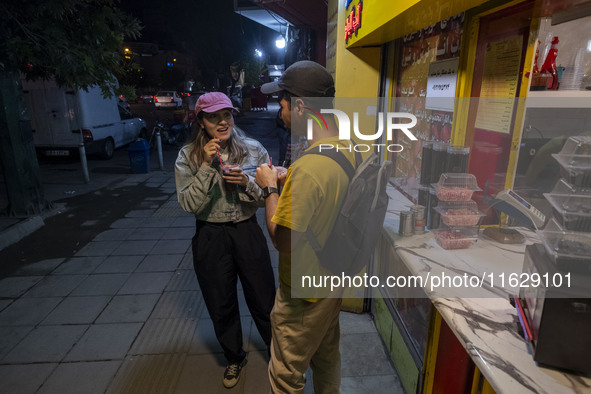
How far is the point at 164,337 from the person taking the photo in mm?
3395

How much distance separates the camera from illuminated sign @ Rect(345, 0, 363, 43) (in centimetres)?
286

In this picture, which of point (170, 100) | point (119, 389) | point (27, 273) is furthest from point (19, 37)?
point (170, 100)

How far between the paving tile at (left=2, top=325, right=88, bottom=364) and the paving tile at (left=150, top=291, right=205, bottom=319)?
72 cm

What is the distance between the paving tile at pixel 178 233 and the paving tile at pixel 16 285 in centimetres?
181

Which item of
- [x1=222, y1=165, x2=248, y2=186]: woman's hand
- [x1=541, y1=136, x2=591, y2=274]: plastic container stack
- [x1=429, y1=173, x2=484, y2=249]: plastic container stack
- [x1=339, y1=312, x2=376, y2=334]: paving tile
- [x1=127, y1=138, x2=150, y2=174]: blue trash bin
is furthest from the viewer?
[x1=127, y1=138, x2=150, y2=174]: blue trash bin

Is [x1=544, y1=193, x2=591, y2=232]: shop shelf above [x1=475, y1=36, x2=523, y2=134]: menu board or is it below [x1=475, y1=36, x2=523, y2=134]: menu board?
below

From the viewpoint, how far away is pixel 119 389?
2.80 metres

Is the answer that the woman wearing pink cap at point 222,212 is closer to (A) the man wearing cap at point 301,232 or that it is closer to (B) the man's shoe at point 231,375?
(B) the man's shoe at point 231,375

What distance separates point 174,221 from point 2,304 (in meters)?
2.86

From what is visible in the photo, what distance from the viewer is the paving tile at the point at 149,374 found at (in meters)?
2.80

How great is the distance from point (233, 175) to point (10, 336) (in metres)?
2.97

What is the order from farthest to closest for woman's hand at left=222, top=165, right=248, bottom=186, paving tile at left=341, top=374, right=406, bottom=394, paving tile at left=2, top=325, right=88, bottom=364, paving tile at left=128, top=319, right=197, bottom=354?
paving tile at left=128, top=319, right=197, bottom=354 < paving tile at left=2, top=325, right=88, bottom=364 < paving tile at left=341, top=374, right=406, bottom=394 < woman's hand at left=222, top=165, right=248, bottom=186

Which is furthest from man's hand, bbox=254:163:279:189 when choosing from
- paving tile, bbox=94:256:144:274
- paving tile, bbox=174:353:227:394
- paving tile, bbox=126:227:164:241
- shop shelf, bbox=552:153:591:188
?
paving tile, bbox=126:227:164:241

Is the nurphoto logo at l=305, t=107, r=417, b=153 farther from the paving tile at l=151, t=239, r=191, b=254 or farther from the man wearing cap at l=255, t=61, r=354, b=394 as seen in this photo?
the paving tile at l=151, t=239, r=191, b=254
